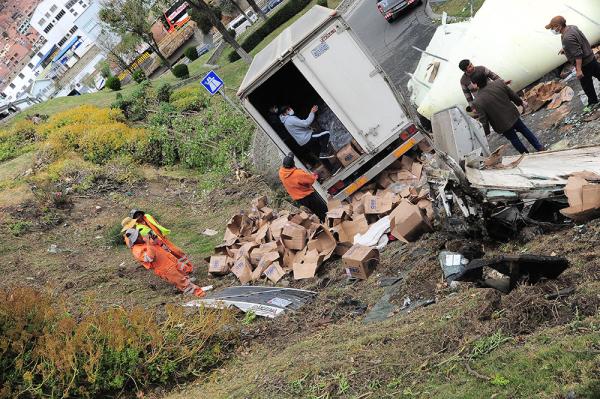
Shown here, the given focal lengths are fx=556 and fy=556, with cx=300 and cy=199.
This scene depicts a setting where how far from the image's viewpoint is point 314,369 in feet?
15.1

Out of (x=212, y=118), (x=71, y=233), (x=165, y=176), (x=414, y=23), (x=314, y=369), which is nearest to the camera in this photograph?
(x=314, y=369)

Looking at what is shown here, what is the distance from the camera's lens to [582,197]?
15.3 feet

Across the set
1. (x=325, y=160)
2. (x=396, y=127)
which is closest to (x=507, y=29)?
(x=396, y=127)

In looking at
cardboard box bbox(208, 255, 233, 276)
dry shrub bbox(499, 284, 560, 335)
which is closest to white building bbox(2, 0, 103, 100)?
cardboard box bbox(208, 255, 233, 276)

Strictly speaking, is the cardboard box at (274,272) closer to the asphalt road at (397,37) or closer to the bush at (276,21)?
the asphalt road at (397,37)

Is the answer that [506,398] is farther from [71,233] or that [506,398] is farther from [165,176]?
[165,176]

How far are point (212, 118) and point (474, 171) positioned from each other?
11957 mm

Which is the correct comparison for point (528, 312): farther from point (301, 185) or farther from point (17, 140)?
point (17, 140)

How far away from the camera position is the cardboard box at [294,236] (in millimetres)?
7945

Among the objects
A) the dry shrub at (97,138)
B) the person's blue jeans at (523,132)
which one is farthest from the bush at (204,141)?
the person's blue jeans at (523,132)

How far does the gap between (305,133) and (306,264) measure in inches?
96.1

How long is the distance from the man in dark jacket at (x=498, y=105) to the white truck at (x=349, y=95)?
1384 mm

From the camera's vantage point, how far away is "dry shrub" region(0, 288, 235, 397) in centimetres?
552

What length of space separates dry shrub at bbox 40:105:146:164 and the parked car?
9651 millimetres
